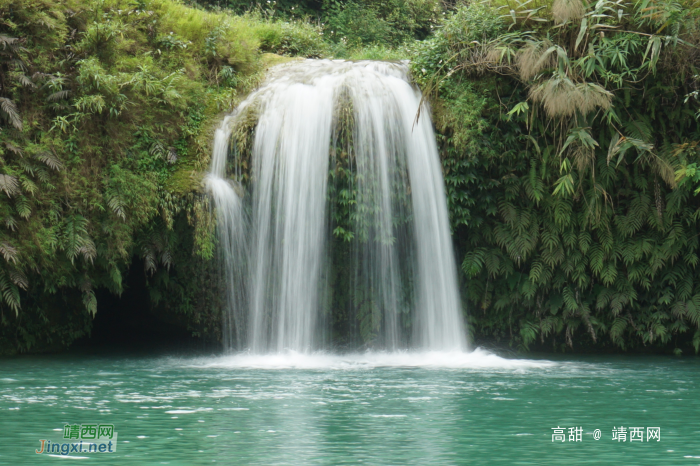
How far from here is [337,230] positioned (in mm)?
10641

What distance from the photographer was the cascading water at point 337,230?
10.7m

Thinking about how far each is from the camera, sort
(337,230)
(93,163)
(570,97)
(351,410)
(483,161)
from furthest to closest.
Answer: (483,161) → (337,230) → (93,163) → (570,97) → (351,410)

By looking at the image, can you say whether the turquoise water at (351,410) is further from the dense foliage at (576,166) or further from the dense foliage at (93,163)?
the dense foliage at (576,166)

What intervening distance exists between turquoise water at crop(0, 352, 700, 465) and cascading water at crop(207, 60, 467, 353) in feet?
3.59

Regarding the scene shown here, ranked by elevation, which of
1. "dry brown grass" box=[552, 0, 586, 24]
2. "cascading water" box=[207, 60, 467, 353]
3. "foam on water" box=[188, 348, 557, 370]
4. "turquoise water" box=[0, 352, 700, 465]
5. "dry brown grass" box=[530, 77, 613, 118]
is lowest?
"turquoise water" box=[0, 352, 700, 465]

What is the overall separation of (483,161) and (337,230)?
7.89 ft

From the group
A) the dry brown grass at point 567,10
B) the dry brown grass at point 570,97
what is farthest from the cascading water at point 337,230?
the dry brown grass at point 567,10

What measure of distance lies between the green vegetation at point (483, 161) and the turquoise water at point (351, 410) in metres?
1.57

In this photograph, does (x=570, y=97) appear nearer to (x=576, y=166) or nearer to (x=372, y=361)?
(x=576, y=166)

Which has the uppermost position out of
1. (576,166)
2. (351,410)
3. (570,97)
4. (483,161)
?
(570,97)

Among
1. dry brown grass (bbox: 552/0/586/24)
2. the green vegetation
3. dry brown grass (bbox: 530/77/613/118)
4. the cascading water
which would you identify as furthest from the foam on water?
dry brown grass (bbox: 552/0/586/24)

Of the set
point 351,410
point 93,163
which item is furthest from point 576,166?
point 93,163

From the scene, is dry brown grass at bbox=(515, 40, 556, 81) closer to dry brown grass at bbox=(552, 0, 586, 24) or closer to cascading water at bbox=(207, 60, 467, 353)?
dry brown grass at bbox=(552, 0, 586, 24)

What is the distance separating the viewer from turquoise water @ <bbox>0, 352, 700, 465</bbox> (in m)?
4.68
